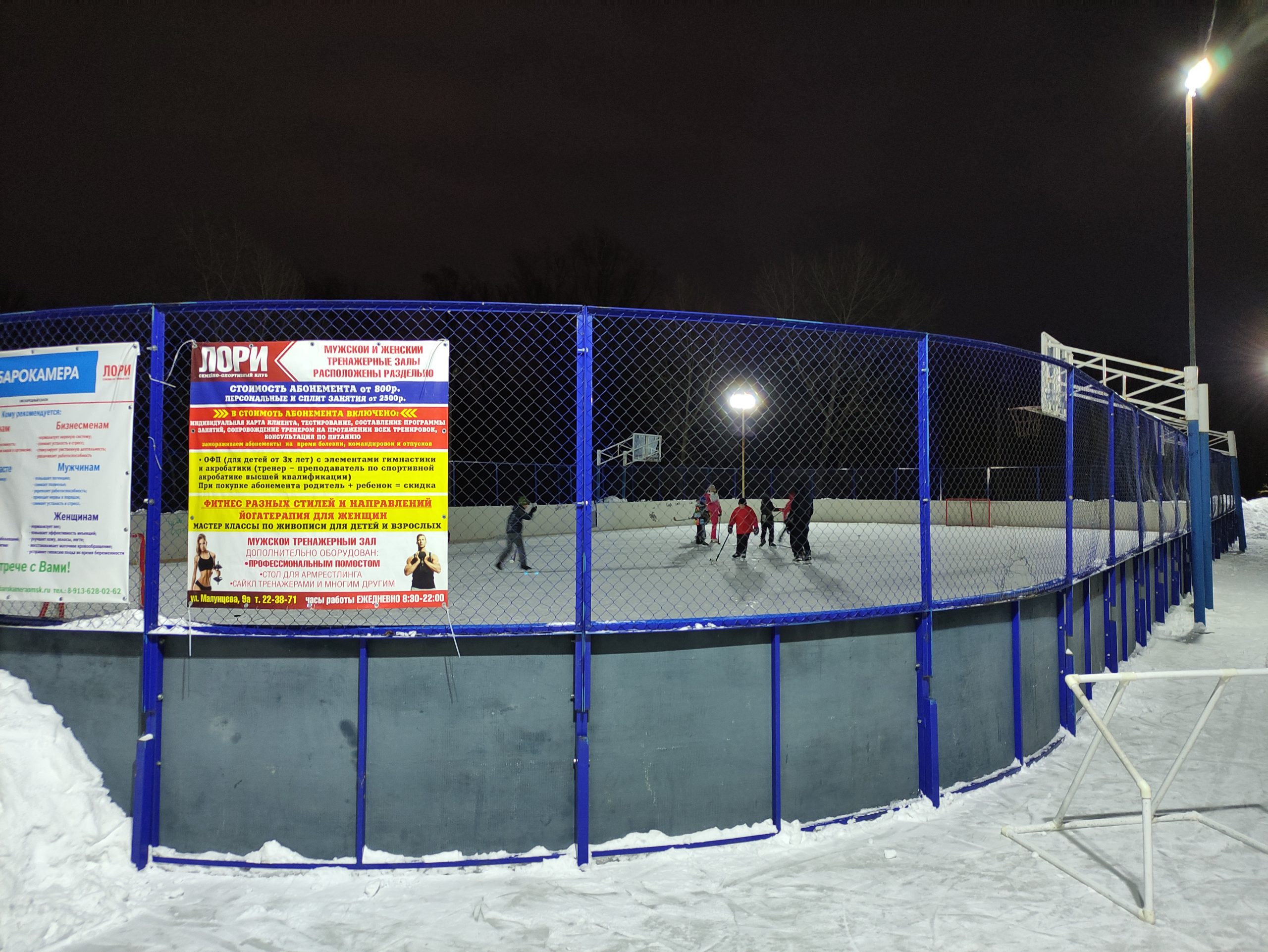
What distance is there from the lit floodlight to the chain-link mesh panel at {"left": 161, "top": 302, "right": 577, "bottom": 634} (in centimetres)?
1008

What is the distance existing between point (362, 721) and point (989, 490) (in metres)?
23.2

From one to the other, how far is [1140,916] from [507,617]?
5851 mm

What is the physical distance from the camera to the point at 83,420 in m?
3.76

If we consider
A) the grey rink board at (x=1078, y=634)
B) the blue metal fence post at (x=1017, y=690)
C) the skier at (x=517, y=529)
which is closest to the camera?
the blue metal fence post at (x=1017, y=690)

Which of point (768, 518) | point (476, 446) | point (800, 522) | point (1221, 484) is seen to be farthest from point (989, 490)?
point (476, 446)

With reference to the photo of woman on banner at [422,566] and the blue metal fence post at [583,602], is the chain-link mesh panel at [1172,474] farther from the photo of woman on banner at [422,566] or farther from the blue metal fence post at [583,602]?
the photo of woman on banner at [422,566]

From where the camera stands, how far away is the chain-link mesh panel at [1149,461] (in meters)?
9.05

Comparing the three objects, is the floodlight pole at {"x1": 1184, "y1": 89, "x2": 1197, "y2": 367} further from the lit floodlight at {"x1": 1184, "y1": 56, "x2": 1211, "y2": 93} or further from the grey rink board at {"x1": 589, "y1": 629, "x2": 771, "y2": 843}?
the grey rink board at {"x1": 589, "y1": 629, "x2": 771, "y2": 843}

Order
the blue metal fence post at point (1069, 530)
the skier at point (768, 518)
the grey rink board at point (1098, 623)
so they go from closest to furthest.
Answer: the blue metal fence post at point (1069, 530)
the grey rink board at point (1098, 623)
the skier at point (768, 518)

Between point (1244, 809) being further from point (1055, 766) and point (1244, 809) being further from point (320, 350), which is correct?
point (320, 350)

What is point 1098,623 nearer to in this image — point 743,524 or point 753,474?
point 743,524

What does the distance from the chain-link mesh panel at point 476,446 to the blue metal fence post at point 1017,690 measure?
3.21 metres

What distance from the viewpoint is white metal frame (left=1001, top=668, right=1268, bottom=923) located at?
10.8 feet

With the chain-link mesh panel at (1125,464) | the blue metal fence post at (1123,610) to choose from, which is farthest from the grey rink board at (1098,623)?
the chain-link mesh panel at (1125,464)
